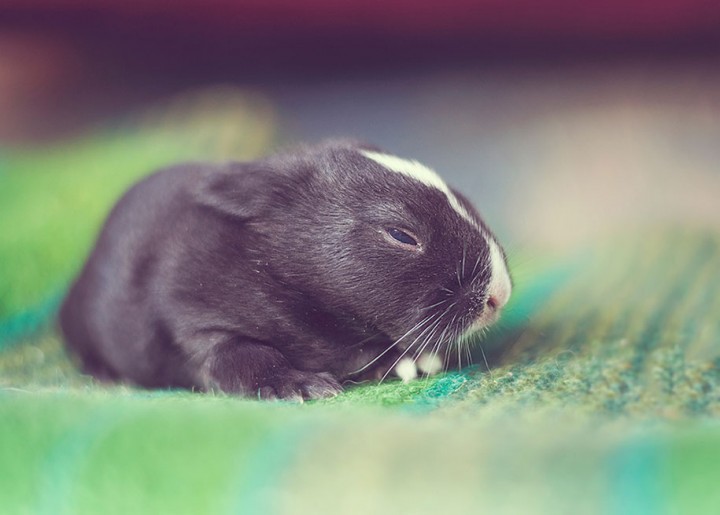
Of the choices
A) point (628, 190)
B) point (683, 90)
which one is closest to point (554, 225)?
point (628, 190)

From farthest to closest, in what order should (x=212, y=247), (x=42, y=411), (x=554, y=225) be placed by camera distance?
(x=554, y=225) < (x=212, y=247) < (x=42, y=411)

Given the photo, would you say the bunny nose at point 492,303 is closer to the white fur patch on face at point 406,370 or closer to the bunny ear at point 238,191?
the white fur patch on face at point 406,370

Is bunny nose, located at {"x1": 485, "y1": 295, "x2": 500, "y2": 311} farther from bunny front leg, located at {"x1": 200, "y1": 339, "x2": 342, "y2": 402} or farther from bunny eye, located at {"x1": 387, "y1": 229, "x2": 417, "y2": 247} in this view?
bunny front leg, located at {"x1": 200, "y1": 339, "x2": 342, "y2": 402}

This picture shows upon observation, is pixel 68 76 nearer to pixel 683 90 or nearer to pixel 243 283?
pixel 243 283

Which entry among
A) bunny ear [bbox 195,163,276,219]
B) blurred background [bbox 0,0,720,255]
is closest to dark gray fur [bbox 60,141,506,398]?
bunny ear [bbox 195,163,276,219]

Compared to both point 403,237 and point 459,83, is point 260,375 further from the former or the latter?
point 459,83
